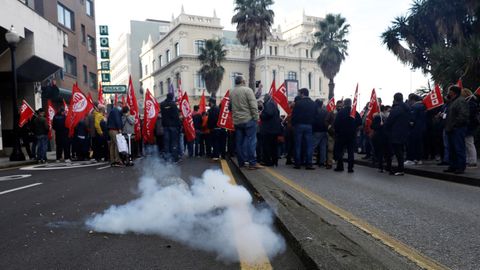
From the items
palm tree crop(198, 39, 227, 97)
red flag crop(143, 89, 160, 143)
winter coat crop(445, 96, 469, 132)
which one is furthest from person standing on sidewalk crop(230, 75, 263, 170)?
palm tree crop(198, 39, 227, 97)

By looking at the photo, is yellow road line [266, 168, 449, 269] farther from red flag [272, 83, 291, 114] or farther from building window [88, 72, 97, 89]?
building window [88, 72, 97, 89]

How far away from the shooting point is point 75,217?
468 centimetres

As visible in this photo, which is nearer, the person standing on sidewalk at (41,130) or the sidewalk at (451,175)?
the sidewalk at (451,175)

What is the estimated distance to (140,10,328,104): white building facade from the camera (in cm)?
5772

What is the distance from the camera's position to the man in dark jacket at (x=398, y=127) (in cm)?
892

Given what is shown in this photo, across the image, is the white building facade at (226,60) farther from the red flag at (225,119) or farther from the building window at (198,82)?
the red flag at (225,119)

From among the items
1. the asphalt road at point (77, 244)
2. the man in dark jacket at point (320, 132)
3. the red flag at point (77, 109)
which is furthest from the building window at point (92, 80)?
the asphalt road at point (77, 244)

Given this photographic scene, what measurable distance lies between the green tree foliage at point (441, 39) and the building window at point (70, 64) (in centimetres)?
1918

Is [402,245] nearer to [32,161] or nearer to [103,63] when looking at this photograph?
[32,161]

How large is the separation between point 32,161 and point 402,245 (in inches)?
526

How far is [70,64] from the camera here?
2791 centimetres

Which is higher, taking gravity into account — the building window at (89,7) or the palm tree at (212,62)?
the building window at (89,7)

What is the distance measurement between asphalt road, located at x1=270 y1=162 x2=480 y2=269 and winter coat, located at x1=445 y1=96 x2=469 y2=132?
1.18 meters

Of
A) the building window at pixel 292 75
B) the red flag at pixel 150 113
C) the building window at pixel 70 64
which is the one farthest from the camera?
the building window at pixel 292 75
